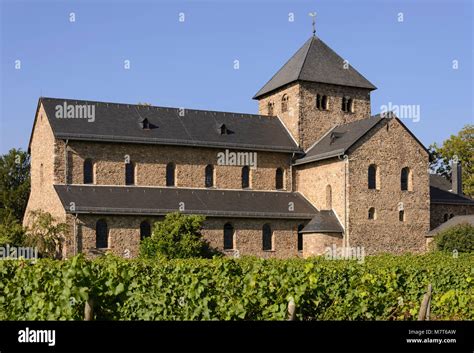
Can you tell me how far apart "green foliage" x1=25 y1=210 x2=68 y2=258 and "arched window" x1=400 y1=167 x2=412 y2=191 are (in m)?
19.7

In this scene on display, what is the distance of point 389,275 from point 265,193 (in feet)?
88.9

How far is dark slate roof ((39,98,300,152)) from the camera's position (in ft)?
129

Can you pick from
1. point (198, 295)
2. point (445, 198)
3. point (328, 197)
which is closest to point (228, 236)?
point (328, 197)

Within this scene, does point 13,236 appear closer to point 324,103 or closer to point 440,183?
point 324,103

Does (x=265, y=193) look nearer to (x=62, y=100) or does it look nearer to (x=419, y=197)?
(x=419, y=197)

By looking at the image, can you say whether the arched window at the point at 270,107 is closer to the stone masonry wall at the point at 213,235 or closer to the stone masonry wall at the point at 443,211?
the stone masonry wall at the point at 213,235

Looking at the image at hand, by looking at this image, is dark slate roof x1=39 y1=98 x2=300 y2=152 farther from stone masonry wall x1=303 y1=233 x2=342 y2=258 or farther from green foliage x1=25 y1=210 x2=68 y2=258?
stone masonry wall x1=303 y1=233 x2=342 y2=258

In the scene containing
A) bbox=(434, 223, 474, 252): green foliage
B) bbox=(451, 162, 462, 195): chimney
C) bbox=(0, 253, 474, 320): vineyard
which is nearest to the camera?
bbox=(0, 253, 474, 320): vineyard

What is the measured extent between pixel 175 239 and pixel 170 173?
23.1 feet

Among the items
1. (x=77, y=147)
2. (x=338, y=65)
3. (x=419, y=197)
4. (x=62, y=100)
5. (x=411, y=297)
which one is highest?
(x=338, y=65)

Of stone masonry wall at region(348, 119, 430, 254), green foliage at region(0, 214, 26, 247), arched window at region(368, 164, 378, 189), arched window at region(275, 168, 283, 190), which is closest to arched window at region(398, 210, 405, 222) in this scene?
stone masonry wall at region(348, 119, 430, 254)

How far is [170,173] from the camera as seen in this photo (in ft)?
135

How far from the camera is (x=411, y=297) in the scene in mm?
17062
